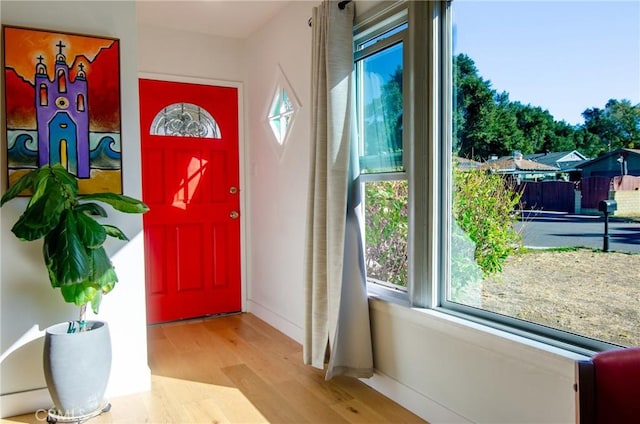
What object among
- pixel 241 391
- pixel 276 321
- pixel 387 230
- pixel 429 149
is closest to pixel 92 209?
pixel 241 391

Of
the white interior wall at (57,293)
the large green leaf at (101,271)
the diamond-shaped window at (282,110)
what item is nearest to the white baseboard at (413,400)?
the white interior wall at (57,293)

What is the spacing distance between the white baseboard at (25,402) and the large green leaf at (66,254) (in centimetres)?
68

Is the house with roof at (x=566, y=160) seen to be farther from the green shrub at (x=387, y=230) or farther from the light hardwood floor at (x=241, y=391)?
the light hardwood floor at (x=241, y=391)

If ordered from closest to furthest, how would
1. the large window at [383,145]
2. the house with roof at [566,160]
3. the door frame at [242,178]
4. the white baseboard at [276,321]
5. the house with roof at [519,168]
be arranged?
1. the house with roof at [566,160]
2. the house with roof at [519,168]
3. the large window at [383,145]
4. the white baseboard at [276,321]
5. the door frame at [242,178]

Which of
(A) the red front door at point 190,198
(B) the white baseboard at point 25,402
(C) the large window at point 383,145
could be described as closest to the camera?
(B) the white baseboard at point 25,402

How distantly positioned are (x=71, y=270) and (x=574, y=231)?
7.02 ft

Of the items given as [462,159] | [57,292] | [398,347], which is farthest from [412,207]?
[57,292]

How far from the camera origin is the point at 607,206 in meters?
1.64

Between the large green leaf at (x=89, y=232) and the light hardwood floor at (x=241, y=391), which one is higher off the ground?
the large green leaf at (x=89, y=232)

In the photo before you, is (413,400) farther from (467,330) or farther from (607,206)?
(607,206)

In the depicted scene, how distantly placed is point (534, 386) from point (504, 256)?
544 millimetres

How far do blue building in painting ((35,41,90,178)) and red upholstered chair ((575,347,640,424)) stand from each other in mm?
2429

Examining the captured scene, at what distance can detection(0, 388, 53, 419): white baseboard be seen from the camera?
2.33 meters

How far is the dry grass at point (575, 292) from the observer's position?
1.56 meters
